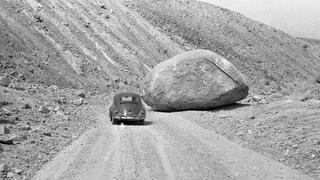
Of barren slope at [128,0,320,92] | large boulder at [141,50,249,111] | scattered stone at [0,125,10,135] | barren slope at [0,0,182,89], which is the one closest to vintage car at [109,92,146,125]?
large boulder at [141,50,249,111]

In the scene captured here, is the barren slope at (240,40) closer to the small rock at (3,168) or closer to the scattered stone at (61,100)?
the scattered stone at (61,100)

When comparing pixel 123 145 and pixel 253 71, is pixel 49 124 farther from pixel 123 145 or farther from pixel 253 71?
pixel 253 71

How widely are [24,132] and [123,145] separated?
3.82 meters

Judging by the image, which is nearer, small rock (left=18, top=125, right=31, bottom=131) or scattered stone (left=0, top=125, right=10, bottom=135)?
scattered stone (left=0, top=125, right=10, bottom=135)

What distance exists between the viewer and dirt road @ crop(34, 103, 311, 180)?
13.4 meters

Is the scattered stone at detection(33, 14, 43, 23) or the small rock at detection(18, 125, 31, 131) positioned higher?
the scattered stone at detection(33, 14, 43, 23)

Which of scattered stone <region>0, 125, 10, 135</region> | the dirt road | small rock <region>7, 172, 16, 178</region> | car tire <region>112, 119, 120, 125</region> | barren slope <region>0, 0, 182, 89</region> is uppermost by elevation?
barren slope <region>0, 0, 182, 89</region>

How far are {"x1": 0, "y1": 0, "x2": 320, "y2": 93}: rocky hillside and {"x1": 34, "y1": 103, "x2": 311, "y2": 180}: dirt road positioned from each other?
2136 centimetres

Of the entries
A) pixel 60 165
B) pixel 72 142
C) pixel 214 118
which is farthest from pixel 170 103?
pixel 60 165

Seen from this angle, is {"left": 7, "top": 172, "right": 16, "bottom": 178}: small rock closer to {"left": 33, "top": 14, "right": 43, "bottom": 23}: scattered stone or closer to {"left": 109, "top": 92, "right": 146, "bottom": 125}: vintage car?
{"left": 109, "top": 92, "right": 146, "bottom": 125}: vintage car

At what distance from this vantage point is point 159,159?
15.3m

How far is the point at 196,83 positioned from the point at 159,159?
1438 centimetres

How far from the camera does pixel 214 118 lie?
26.2 meters

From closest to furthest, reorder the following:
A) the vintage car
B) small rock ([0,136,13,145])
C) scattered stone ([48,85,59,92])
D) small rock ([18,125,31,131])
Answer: small rock ([0,136,13,145]) → small rock ([18,125,31,131]) → the vintage car → scattered stone ([48,85,59,92])
